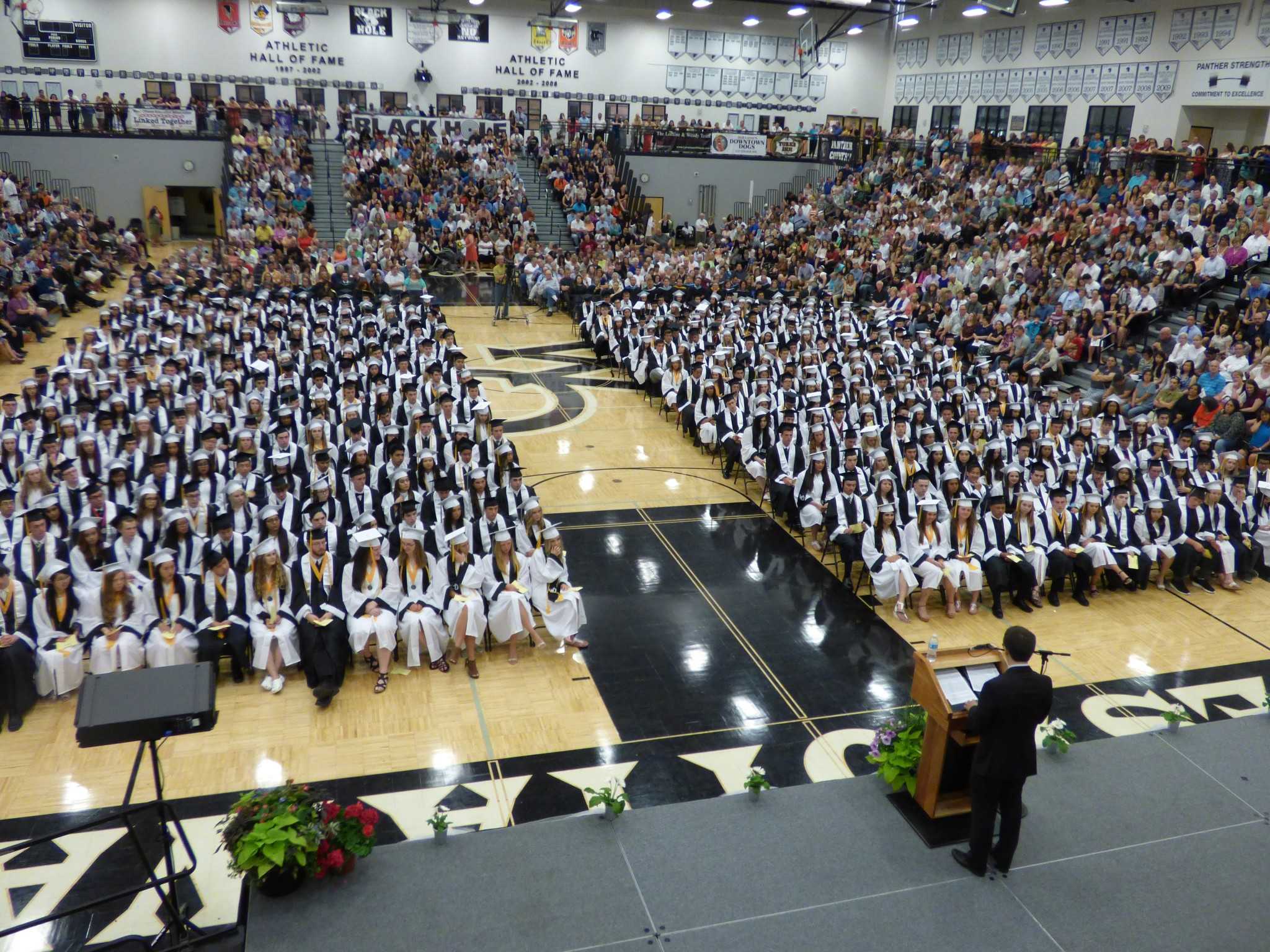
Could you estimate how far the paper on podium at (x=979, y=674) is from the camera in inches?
219

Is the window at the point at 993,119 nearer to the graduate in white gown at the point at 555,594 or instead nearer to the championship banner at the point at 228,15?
the championship banner at the point at 228,15

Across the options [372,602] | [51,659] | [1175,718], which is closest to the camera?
[1175,718]

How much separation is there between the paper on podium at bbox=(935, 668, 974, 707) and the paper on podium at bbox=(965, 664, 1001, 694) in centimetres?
4

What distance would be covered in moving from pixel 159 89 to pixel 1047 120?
102 ft

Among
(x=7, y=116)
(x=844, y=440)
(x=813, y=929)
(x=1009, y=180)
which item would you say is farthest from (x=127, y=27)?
(x=813, y=929)

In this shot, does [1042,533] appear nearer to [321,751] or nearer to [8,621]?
[321,751]

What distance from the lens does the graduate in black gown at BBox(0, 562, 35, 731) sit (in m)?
7.30

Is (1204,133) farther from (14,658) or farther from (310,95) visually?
(14,658)

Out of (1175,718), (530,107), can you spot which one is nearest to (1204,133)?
(530,107)

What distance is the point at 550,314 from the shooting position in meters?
25.3

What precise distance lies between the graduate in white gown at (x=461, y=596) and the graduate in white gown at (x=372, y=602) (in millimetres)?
407

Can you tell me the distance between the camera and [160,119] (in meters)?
30.5

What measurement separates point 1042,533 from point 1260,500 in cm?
324

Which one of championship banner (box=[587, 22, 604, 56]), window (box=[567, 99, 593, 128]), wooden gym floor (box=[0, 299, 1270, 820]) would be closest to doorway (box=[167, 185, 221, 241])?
window (box=[567, 99, 593, 128])
